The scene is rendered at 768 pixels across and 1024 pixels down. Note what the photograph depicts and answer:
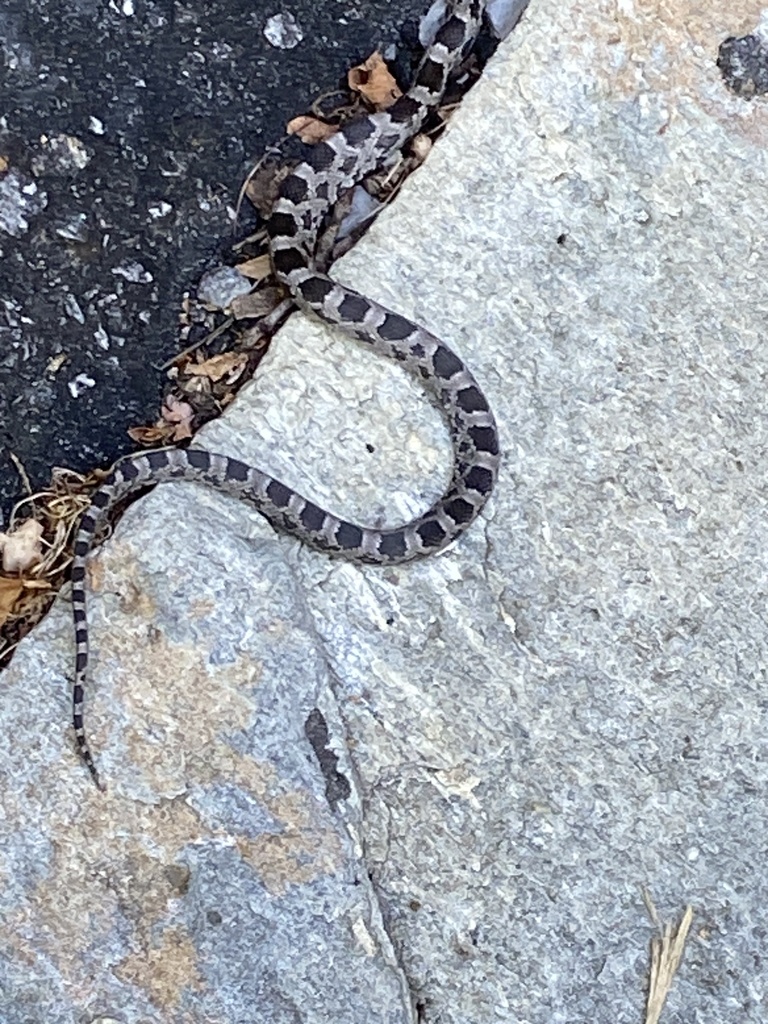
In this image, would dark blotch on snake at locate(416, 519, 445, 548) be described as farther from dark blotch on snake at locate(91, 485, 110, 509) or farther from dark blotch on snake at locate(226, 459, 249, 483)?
dark blotch on snake at locate(91, 485, 110, 509)

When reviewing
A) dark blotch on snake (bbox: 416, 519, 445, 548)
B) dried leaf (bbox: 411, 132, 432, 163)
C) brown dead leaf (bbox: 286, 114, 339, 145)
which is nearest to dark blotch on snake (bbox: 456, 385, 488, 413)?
dark blotch on snake (bbox: 416, 519, 445, 548)

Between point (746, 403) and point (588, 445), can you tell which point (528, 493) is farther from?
point (746, 403)

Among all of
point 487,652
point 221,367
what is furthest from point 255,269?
point 487,652

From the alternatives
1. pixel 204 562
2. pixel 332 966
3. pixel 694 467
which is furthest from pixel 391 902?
pixel 694 467

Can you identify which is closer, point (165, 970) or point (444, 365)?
point (165, 970)

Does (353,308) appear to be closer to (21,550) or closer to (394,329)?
(394,329)

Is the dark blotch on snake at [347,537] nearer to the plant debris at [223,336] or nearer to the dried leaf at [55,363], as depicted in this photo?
the plant debris at [223,336]
